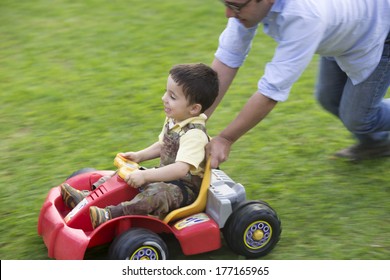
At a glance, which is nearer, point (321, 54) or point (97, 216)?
point (97, 216)

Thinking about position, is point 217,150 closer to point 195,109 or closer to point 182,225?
point 195,109

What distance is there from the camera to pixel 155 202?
346 centimetres

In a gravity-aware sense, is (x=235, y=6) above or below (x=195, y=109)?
above

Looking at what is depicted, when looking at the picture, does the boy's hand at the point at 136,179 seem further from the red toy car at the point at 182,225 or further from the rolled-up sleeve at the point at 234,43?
the rolled-up sleeve at the point at 234,43

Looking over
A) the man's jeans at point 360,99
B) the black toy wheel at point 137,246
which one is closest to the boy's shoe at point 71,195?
the black toy wheel at point 137,246

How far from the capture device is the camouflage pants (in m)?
3.43

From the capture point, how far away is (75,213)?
139 inches

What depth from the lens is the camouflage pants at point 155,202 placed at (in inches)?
135

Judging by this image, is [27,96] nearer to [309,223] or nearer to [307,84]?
[307,84]

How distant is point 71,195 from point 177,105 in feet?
2.36

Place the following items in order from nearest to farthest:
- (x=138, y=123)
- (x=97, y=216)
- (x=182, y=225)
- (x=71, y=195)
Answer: (x=97, y=216) → (x=182, y=225) → (x=71, y=195) → (x=138, y=123)

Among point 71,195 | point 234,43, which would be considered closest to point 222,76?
point 234,43
